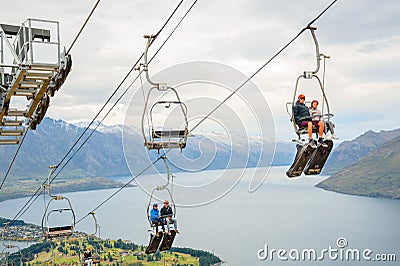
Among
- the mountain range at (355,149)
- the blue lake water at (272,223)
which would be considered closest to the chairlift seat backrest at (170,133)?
the blue lake water at (272,223)

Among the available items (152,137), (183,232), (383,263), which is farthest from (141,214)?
(152,137)

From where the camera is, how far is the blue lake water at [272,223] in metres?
55.8

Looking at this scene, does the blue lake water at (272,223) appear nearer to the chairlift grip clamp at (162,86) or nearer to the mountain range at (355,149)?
the chairlift grip clamp at (162,86)

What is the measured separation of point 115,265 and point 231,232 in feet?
59.7

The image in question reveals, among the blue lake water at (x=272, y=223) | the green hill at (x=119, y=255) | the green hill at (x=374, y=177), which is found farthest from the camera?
the green hill at (x=374, y=177)

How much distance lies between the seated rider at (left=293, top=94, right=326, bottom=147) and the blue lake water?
109 feet

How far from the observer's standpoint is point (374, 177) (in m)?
120

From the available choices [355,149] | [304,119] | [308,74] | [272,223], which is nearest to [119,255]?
[272,223]

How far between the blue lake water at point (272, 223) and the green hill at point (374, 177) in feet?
24.7

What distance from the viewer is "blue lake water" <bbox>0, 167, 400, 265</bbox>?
55.8 m

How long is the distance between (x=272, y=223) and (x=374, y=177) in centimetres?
5780

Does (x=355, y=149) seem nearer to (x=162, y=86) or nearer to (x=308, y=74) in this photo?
(x=162, y=86)

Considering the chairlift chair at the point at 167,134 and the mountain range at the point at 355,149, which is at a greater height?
the mountain range at the point at 355,149

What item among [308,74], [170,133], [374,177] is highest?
[374,177]
